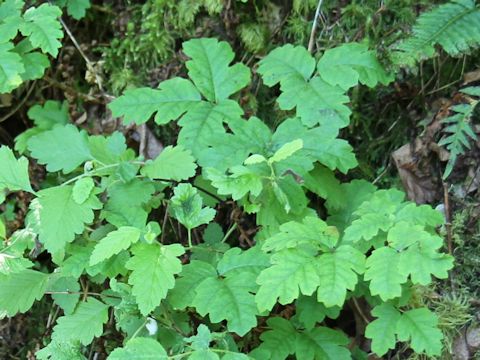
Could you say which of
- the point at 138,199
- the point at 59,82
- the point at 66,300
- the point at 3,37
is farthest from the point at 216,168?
the point at 59,82

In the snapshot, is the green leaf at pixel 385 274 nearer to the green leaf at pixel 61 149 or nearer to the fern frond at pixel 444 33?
the fern frond at pixel 444 33

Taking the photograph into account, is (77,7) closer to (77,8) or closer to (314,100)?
(77,8)

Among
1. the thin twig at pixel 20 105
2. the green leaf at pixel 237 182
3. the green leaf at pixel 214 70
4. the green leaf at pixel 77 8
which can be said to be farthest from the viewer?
the thin twig at pixel 20 105

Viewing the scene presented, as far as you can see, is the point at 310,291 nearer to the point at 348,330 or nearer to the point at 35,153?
the point at 348,330

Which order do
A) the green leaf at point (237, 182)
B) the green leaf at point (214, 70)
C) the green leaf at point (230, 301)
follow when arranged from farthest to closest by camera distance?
1. the green leaf at point (214, 70)
2. the green leaf at point (237, 182)
3. the green leaf at point (230, 301)

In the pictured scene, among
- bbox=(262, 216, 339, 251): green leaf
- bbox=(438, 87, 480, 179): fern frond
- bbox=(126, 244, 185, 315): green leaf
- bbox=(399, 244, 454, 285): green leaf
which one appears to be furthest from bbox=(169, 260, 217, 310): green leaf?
bbox=(438, 87, 480, 179): fern frond

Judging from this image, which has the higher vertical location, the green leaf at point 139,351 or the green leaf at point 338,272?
the green leaf at point 338,272

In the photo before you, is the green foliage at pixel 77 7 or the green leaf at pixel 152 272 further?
the green foliage at pixel 77 7

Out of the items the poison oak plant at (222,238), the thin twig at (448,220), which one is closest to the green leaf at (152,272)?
the poison oak plant at (222,238)
